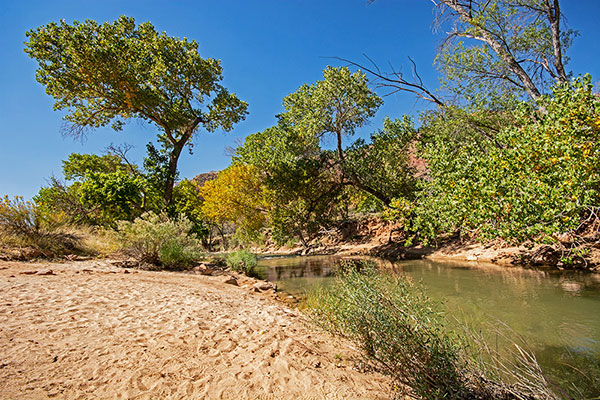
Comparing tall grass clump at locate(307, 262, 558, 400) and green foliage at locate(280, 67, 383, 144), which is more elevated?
green foliage at locate(280, 67, 383, 144)

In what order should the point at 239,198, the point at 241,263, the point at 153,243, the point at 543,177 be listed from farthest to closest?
the point at 239,198 < the point at 241,263 < the point at 153,243 < the point at 543,177

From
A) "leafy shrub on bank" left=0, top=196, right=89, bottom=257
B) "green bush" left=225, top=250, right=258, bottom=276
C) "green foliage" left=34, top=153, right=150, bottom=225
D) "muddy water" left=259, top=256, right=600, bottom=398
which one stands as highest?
"green foliage" left=34, top=153, right=150, bottom=225

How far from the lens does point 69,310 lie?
4.00 m

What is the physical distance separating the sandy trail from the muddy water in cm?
210

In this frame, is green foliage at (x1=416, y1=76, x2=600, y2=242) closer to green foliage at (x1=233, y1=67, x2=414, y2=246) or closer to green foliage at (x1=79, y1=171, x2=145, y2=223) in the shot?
green foliage at (x1=233, y1=67, x2=414, y2=246)

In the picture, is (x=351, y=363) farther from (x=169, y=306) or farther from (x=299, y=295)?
(x=299, y=295)

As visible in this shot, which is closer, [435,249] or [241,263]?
[241,263]

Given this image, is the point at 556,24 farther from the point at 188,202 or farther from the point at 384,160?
the point at 188,202

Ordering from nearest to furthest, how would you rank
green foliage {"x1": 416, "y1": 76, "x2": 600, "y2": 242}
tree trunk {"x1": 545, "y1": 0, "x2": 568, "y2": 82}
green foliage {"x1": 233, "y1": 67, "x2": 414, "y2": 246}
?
green foliage {"x1": 416, "y1": 76, "x2": 600, "y2": 242} → tree trunk {"x1": 545, "y1": 0, "x2": 568, "y2": 82} → green foliage {"x1": 233, "y1": 67, "x2": 414, "y2": 246}

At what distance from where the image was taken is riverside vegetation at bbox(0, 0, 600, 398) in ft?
12.7

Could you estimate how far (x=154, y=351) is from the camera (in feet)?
10.3

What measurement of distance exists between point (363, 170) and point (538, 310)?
1187 cm

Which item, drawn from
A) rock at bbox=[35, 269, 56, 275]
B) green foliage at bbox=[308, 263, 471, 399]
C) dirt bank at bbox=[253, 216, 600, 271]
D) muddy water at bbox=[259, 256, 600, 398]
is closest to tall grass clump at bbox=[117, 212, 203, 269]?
rock at bbox=[35, 269, 56, 275]

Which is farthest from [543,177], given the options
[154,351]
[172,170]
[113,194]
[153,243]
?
[113,194]
